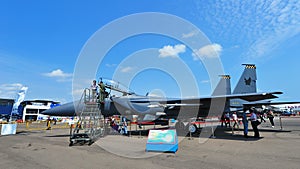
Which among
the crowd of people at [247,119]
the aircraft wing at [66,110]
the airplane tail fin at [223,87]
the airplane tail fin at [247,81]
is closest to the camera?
the crowd of people at [247,119]

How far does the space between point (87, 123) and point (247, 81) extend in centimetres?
1406

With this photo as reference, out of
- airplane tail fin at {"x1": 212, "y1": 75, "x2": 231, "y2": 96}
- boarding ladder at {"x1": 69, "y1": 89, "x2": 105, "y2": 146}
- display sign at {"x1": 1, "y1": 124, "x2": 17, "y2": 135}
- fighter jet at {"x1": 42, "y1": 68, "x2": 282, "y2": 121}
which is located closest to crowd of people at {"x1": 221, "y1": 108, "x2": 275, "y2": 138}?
fighter jet at {"x1": 42, "y1": 68, "x2": 282, "y2": 121}

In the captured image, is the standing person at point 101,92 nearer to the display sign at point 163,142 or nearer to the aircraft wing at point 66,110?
the aircraft wing at point 66,110

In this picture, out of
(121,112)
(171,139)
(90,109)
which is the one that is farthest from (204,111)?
(90,109)

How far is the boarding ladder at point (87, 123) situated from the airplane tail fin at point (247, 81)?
12.3 m

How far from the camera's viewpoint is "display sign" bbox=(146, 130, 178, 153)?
263 inches

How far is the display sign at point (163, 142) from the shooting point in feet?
→ 21.9

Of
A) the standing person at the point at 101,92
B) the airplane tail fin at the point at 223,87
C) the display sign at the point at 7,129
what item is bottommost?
the display sign at the point at 7,129

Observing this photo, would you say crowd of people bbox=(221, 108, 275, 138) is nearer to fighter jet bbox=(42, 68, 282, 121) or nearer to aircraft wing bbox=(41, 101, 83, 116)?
fighter jet bbox=(42, 68, 282, 121)

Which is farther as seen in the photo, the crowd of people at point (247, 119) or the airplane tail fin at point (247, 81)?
the airplane tail fin at point (247, 81)

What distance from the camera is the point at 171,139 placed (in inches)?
270

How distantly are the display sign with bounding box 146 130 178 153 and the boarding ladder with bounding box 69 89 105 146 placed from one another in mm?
3552

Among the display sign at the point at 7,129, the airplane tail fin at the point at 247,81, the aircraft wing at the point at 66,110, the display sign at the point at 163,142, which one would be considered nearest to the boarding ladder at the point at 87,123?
the aircraft wing at the point at 66,110

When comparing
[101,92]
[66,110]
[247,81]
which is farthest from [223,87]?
[66,110]
